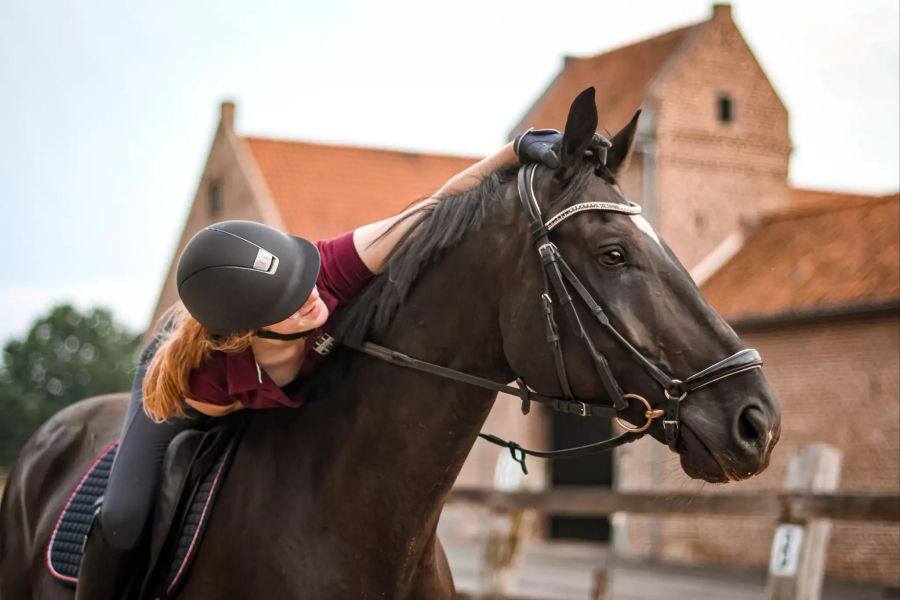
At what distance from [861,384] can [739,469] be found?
838cm

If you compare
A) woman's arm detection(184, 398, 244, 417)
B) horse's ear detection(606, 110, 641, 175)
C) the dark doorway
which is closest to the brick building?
the dark doorway

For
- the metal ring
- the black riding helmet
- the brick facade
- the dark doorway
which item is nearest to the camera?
the metal ring

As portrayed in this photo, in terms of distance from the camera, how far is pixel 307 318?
2.99 meters

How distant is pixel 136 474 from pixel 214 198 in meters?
24.2

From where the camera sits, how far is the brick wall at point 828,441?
8610 millimetres

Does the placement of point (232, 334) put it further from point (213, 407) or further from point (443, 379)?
point (443, 379)

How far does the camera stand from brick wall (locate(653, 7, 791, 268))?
56.3 feet

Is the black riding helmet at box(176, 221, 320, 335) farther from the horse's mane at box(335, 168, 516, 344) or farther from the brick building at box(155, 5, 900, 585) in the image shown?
the brick building at box(155, 5, 900, 585)

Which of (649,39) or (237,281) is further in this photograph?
(649,39)

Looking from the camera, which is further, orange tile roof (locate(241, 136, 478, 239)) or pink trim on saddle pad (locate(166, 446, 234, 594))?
orange tile roof (locate(241, 136, 478, 239))

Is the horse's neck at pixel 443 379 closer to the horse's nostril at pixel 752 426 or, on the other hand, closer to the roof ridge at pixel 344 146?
the horse's nostril at pixel 752 426

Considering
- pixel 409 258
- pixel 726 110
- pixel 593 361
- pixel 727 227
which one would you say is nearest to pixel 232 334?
pixel 409 258

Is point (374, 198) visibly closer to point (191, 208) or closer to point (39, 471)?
point (191, 208)

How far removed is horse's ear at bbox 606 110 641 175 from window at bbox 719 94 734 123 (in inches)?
597
